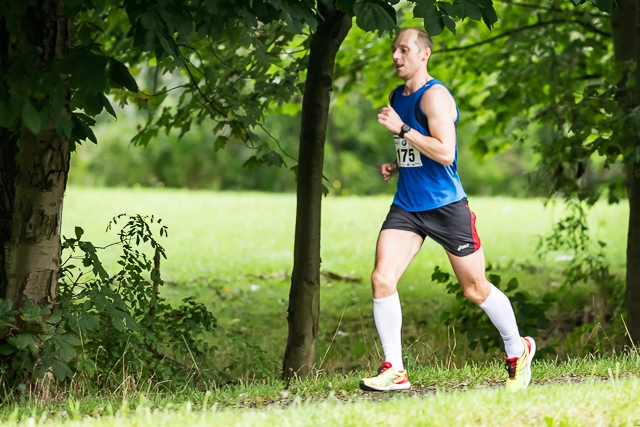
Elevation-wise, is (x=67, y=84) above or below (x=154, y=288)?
above

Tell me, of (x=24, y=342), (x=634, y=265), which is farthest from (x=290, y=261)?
(x=24, y=342)

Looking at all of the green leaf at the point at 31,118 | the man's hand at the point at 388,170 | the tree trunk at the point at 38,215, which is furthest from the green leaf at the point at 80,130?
the man's hand at the point at 388,170

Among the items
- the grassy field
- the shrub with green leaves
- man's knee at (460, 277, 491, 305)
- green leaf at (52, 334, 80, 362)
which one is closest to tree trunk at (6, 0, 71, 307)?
the shrub with green leaves

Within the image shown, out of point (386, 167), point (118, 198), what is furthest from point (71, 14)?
point (118, 198)

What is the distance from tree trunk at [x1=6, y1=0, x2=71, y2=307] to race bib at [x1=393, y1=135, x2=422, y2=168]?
6.96 ft

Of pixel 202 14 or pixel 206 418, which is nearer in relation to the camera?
pixel 206 418

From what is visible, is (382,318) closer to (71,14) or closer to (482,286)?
(482,286)

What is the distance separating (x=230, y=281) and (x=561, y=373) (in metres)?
8.44

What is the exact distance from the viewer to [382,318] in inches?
199

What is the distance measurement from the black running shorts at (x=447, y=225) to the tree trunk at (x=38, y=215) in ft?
7.09

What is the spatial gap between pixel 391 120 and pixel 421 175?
360 millimetres

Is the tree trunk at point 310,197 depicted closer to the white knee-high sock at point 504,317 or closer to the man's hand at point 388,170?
the man's hand at point 388,170

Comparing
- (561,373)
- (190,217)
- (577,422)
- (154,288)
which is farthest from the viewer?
(190,217)

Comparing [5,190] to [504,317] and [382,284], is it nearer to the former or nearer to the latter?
[382,284]
